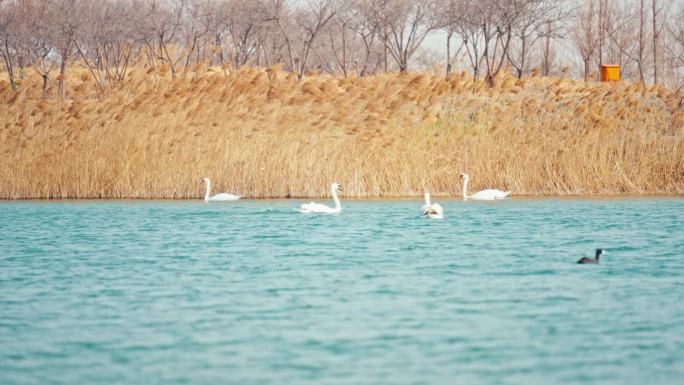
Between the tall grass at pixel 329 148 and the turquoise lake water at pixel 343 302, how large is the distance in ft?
18.9

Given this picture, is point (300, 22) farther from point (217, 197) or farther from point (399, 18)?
point (217, 197)

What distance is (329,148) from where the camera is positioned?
27.0 meters

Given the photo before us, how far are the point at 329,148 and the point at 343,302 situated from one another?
1566 centimetres

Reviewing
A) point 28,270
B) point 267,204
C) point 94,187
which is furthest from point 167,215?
point 28,270

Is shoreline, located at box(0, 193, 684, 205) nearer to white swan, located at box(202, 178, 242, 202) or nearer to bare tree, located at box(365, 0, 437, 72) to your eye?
white swan, located at box(202, 178, 242, 202)

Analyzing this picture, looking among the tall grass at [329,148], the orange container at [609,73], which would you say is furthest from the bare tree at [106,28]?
the tall grass at [329,148]

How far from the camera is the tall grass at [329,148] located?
2680 centimetres

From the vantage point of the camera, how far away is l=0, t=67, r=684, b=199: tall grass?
2680cm

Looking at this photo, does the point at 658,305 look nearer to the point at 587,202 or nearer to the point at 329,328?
the point at 329,328

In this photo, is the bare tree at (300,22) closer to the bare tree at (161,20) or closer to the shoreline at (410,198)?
the bare tree at (161,20)

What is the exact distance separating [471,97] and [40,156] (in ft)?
37.7

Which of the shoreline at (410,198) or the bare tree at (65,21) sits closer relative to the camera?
the shoreline at (410,198)

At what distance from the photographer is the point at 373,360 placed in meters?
8.71

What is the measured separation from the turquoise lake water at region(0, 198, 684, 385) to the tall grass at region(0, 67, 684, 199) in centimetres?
576
